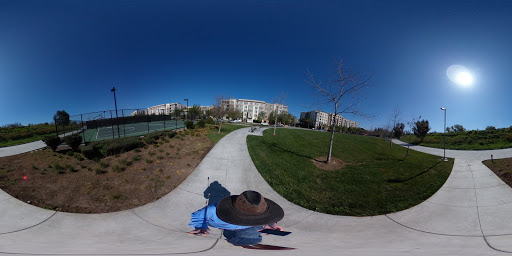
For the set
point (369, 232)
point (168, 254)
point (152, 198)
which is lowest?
point (369, 232)

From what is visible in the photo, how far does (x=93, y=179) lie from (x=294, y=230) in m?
8.03

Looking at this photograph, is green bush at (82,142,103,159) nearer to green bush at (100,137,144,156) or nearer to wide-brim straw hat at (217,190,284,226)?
green bush at (100,137,144,156)

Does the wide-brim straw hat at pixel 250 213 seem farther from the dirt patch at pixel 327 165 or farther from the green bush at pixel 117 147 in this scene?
the green bush at pixel 117 147

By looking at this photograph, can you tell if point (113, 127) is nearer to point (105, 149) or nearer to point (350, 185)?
point (105, 149)

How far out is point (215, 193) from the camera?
219 inches

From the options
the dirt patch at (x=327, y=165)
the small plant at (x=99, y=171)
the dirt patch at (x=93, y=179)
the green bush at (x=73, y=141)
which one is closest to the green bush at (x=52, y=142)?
the dirt patch at (x=93, y=179)

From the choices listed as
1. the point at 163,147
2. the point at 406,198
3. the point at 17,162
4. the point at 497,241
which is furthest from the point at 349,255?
the point at 17,162

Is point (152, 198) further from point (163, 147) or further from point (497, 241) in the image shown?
point (497, 241)

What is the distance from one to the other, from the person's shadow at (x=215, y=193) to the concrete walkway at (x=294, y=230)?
0.71ft

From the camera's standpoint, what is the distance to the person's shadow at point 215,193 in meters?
5.18

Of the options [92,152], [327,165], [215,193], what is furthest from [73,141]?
[327,165]

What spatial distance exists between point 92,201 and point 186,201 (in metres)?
2.88

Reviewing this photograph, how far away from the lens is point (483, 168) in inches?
310

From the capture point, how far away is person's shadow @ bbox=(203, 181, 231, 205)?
17.0ft
